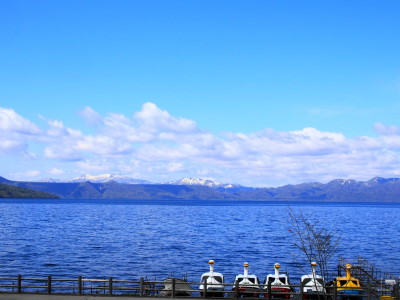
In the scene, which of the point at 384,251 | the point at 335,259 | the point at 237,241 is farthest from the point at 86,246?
the point at 384,251

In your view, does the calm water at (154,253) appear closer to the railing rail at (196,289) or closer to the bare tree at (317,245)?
the bare tree at (317,245)

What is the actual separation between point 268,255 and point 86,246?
34.3 m

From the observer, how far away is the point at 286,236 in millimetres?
120188

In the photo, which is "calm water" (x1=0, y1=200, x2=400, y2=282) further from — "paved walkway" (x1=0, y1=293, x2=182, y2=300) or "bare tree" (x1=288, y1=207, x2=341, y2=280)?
"paved walkway" (x1=0, y1=293, x2=182, y2=300)

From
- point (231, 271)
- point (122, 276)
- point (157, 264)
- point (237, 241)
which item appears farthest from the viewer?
point (237, 241)

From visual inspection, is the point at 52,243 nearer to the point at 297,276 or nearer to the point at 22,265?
the point at 22,265

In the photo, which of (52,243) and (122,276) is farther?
(52,243)

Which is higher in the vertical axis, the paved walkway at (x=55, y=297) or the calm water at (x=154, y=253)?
the paved walkway at (x=55, y=297)

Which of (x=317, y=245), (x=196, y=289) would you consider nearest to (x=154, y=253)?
(x=196, y=289)

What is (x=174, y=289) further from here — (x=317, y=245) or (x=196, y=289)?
(x=317, y=245)

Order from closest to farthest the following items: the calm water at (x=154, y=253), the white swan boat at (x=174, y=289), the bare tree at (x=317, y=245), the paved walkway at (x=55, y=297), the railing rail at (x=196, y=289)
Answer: the bare tree at (x=317, y=245) < the paved walkway at (x=55, y=297) < the railing rail at (x=196, y=289) < the white swan boat at (x=174, y=289) < the calm water at (x=154, y=253)

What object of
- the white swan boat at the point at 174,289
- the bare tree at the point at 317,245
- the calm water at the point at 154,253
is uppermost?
the bare tree at the point at 317,245

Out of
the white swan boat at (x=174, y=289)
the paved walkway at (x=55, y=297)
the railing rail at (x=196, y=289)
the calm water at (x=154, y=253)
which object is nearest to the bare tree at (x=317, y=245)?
the railing rail at (x=196, y=289)

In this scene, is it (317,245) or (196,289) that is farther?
(196,289)
